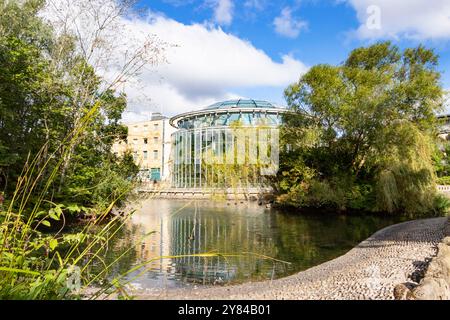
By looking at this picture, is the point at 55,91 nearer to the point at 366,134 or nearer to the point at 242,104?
the point at 366,134

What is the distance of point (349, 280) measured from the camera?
17.0 feet

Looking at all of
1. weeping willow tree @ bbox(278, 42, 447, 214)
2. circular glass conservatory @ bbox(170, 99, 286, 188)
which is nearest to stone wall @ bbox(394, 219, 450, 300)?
weeping willow tree @ bbox(278, 42, 447, 214)

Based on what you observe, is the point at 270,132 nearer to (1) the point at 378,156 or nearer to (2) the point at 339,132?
(2) the point at 339,132

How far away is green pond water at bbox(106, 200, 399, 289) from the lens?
6.65 metres

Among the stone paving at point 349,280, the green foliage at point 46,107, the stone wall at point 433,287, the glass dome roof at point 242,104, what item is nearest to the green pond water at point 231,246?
the stone paving at point 349,280

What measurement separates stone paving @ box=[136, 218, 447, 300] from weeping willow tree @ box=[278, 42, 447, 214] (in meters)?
9.85

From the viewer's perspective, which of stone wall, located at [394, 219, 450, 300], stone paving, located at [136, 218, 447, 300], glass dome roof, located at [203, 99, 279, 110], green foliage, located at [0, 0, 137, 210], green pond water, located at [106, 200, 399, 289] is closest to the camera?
stone wall, located at [394, 219, 450, 300]

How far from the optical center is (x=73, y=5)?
10844 millimetres

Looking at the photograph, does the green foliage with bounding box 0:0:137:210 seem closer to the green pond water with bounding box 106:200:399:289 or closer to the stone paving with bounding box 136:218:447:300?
the green pond water with bounding box 106:200:399:289

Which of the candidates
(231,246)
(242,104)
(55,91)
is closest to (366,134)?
(231,246)

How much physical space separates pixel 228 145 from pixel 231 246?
20.3 metres

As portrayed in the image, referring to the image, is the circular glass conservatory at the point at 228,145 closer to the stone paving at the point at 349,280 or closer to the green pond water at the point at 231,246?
the green pond water at the point at 231,246

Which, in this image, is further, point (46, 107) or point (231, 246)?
point (46, 107)
